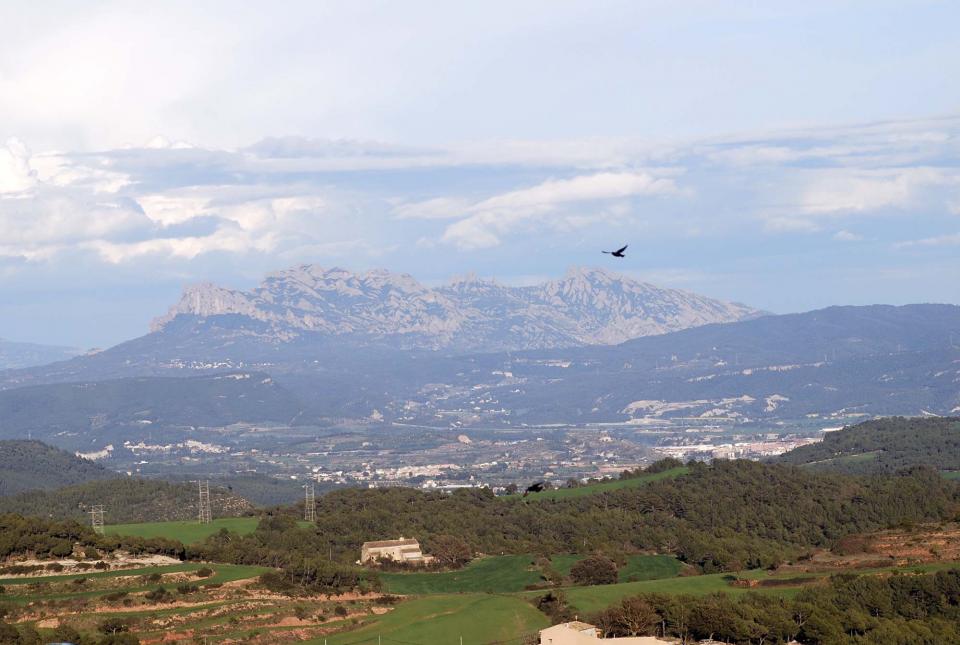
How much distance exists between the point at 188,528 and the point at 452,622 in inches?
2100

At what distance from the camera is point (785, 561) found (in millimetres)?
104812

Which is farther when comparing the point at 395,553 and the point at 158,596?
the point at 395,553

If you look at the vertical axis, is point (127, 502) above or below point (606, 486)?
above

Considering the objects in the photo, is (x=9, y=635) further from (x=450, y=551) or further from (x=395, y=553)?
(x=450, y=551)

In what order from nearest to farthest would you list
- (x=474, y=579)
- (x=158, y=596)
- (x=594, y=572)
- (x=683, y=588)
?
(x=158, y=596) → (x=683, y=588) → (x=594, y=572) → (x=474, y=579)

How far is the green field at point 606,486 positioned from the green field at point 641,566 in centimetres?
3654

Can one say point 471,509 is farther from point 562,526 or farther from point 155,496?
point 155,496

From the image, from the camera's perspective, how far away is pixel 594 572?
336ft

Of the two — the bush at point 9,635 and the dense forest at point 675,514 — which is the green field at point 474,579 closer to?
the dense forest at point 675,514

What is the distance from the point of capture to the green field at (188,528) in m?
124

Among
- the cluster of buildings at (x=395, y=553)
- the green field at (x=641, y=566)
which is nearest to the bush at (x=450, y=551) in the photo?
the cluster of buildings at (x=395, y=553)

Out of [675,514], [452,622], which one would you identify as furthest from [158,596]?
[675,514]

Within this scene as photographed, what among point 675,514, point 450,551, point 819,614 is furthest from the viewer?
point 675,514

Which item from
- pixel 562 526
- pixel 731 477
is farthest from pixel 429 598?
pixel 731 477
